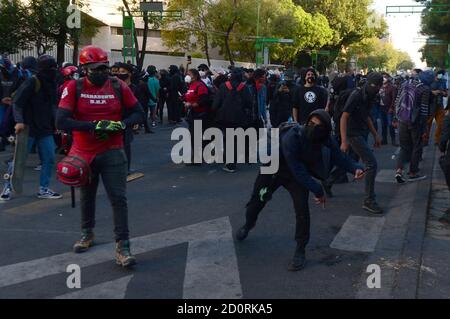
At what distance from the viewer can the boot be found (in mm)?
5082

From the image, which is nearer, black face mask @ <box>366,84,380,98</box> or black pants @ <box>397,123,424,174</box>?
black face mask @ <box>366,84,380,98</box>

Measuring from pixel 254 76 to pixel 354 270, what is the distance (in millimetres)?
6554

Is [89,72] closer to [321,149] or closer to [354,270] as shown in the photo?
[321,149]

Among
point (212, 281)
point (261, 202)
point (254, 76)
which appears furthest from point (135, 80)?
point (212, 281)

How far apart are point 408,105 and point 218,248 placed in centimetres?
468

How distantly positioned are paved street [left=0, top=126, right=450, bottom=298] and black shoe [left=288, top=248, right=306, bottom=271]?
69 millimetres

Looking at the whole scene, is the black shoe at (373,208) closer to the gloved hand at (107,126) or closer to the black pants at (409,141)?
the black pants at (409,141)

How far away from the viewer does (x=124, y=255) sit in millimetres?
5039

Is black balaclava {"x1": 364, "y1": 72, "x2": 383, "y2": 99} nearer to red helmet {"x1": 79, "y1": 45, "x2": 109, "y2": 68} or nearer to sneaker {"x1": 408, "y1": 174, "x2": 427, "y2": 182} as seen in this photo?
sneaker {"x1": 408, "y1": 174, "x2": 427, "y2": 182}

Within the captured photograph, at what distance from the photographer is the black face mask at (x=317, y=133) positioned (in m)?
4.89

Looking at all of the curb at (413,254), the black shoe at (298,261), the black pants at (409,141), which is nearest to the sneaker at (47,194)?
the black shoe at (298,261)

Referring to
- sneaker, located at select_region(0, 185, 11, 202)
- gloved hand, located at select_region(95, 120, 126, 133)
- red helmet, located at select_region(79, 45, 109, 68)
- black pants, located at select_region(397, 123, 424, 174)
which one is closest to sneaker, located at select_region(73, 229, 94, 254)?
gloved hand, located at select_region(95, 120, 126, 133)

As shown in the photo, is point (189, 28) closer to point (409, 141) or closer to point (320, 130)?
point (409, 141)
